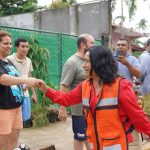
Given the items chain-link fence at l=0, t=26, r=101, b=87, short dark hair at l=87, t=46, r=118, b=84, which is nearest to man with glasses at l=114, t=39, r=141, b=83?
short dark hair at l=87, t=46, r=118, b=84

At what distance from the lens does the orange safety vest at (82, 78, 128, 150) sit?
3.04 metres

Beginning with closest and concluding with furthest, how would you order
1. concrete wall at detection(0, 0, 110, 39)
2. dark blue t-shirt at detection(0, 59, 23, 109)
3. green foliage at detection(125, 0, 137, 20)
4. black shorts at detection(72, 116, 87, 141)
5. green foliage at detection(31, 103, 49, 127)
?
1. dark blue t-shirt at detection(0, 59, 23, 109)
2. black shorts at detection(72, 116, 87, 141)
3. green foliage at detection(31, 103, 49, 127)
4. concrete wall at detection(0, 0, 110, 39)
5. green foliage at detection(125, 0, 137, 20)

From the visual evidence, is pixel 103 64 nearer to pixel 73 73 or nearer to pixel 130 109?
pixel 130 109

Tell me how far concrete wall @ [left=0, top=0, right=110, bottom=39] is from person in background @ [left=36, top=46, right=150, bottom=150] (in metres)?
10.1

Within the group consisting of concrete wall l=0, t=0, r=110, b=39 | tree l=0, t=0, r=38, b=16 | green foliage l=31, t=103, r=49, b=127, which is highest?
tree l=0, t=0, r=38, b=16

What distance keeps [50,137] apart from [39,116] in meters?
1.08

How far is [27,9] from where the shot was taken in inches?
1065

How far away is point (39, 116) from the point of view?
8.07 metres

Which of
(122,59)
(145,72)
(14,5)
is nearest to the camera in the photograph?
(122,59)

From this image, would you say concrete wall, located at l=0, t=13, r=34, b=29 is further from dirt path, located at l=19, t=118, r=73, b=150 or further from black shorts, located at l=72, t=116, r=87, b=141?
black shorts, located at l=72, t=116, r=87, b=141

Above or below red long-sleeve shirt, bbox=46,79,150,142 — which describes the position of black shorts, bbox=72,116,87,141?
below

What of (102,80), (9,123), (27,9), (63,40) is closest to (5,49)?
(9,123)

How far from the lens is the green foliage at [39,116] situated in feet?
26.4

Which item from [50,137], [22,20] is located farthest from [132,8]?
[50,137]
